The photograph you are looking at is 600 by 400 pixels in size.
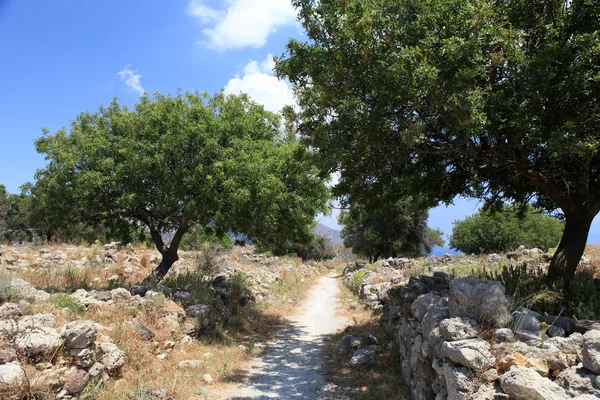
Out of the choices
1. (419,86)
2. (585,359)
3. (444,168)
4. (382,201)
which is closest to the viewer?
(585,359)

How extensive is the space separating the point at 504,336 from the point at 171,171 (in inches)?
383

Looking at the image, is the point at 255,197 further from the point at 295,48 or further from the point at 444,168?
the point at 444,168

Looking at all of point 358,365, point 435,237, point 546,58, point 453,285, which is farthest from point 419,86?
point 435,237

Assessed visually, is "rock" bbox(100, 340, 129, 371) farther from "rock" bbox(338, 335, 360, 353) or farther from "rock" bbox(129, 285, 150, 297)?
"rock" bbox(338, 335, 360, 353)

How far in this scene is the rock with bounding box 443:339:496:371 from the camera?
4.40 meters

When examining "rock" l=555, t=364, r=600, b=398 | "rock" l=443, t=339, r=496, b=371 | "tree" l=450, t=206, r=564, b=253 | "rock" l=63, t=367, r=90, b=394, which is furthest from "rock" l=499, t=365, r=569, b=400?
"tree" l=450, t=206, r=564, b=253

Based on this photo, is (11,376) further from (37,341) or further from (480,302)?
(480,302)

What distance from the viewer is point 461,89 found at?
6.55m

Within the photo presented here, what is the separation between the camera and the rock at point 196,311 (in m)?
10.5

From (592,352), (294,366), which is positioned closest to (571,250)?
(592,352)

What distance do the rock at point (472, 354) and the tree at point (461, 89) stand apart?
10.8 ft

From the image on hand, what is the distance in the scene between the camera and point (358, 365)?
28.6 feet

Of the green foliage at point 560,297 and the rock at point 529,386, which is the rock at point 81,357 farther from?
the green foliage at point 560,297

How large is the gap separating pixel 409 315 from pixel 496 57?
17.7ft
